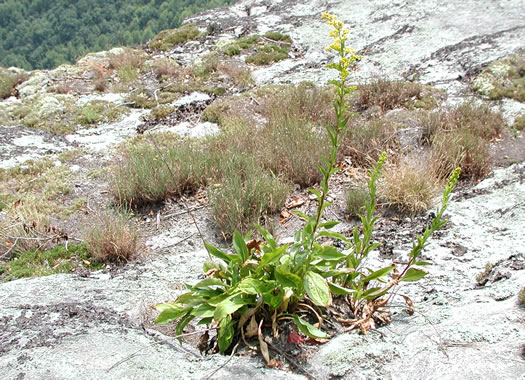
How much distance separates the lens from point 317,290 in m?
2.33

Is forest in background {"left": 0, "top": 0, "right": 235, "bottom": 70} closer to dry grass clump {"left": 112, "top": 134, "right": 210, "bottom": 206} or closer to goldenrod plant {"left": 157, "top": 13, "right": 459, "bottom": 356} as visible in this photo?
dry grass clump {"left": 112, "top": 134, "right": 210, "bottom": 206}

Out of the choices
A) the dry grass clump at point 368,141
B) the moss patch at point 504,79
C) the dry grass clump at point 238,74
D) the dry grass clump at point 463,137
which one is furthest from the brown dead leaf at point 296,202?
the dry grass clump at point 238,74

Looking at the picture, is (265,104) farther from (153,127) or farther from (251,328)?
(251,328)

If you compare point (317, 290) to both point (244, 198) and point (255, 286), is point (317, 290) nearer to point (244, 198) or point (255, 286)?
point (255, 286)

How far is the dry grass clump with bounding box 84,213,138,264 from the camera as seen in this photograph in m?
3.88

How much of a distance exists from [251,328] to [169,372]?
530 millimetres

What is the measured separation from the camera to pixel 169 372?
6.97ft

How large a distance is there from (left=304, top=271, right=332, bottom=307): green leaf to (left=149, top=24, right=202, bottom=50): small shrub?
38.0 feet

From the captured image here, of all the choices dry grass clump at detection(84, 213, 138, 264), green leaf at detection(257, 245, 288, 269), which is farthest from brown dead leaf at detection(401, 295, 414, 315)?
dry grass clump at detection(84, 213, 138, 264)

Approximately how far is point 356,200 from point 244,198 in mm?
1213

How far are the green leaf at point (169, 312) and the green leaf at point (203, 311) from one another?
0.45ft

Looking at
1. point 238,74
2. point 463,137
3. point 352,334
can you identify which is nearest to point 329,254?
point 352,334

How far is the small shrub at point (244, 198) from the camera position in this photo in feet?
13.7

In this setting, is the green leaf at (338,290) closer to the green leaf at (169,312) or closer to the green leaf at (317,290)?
the green leaf at (317,290)
